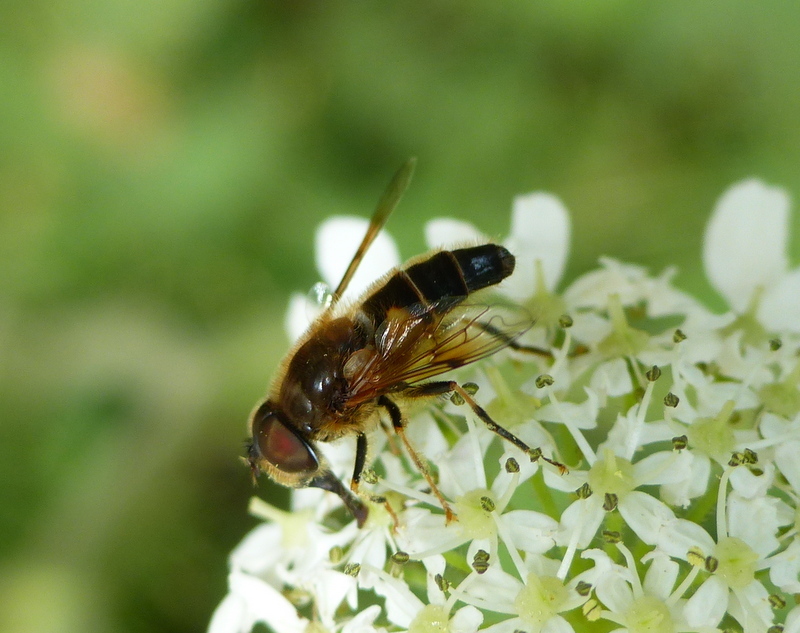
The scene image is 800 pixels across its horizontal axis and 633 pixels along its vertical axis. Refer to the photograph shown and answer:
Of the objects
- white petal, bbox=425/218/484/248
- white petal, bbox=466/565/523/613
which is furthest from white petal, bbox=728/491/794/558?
white petal, bbox=425/218/484/248

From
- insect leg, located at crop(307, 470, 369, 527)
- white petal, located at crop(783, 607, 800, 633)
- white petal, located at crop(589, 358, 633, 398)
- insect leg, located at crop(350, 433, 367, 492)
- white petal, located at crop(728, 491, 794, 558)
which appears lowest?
white petal, located at crop(783, 607, 800, 633)

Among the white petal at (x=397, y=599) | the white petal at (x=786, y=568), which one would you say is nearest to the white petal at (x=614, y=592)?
the white petal at (x=786, y=568)

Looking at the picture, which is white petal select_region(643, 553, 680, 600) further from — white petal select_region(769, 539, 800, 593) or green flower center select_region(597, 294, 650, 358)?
green flower center select_region(597, 294, 650, 358)

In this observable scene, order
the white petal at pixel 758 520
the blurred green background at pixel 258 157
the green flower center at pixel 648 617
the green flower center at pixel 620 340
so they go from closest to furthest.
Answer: the green flower center at pixel 648 617
the white petal at pixel 758 520
the green flower center at pixel 620 340
the blurred green background at pixel 258 157

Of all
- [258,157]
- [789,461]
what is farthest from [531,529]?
[258,157]

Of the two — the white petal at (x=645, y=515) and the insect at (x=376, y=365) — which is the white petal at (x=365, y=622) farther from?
the white petal at (x=645, y=515)

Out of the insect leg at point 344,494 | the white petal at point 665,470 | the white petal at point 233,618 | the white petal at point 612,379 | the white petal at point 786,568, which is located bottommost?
the white petal at point 786,568

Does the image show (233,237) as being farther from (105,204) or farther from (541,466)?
(541,466)

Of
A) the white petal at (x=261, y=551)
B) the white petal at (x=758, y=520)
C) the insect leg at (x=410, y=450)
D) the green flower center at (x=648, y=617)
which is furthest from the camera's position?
the white petal at (x=261, y=551)
